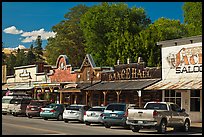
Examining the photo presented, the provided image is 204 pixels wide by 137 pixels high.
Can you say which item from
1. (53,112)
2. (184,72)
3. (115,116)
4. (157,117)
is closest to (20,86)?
(53,112)

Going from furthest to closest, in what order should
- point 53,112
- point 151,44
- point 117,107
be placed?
point 151,44, point 53,112, point 117,107

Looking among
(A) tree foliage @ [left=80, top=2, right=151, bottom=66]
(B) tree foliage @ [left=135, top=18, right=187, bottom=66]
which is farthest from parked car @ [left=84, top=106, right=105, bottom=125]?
(A) tree foliage @ [left=80, top=2, right=151, bottom=66]

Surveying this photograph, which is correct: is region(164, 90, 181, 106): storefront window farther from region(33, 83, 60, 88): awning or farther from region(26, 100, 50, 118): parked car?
region(33, 83, 60, 88): awning

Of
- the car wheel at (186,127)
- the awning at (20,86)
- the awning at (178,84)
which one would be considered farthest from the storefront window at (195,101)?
the awning at (20,86)

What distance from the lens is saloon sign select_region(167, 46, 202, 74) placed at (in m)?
28.8

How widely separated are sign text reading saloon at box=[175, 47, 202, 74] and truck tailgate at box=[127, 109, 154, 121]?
866 centimetres

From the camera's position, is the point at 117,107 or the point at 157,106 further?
the point at 117,107

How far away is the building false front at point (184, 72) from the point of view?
28.8m

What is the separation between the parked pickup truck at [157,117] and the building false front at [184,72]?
4901 mm

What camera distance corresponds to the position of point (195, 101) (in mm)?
29938

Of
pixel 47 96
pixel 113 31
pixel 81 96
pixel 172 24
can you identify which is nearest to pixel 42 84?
pixel 47 96

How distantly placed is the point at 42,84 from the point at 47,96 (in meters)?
2.32

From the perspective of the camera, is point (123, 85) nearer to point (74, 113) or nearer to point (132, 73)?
point (132, 73)

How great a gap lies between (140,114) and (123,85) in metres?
13.2
